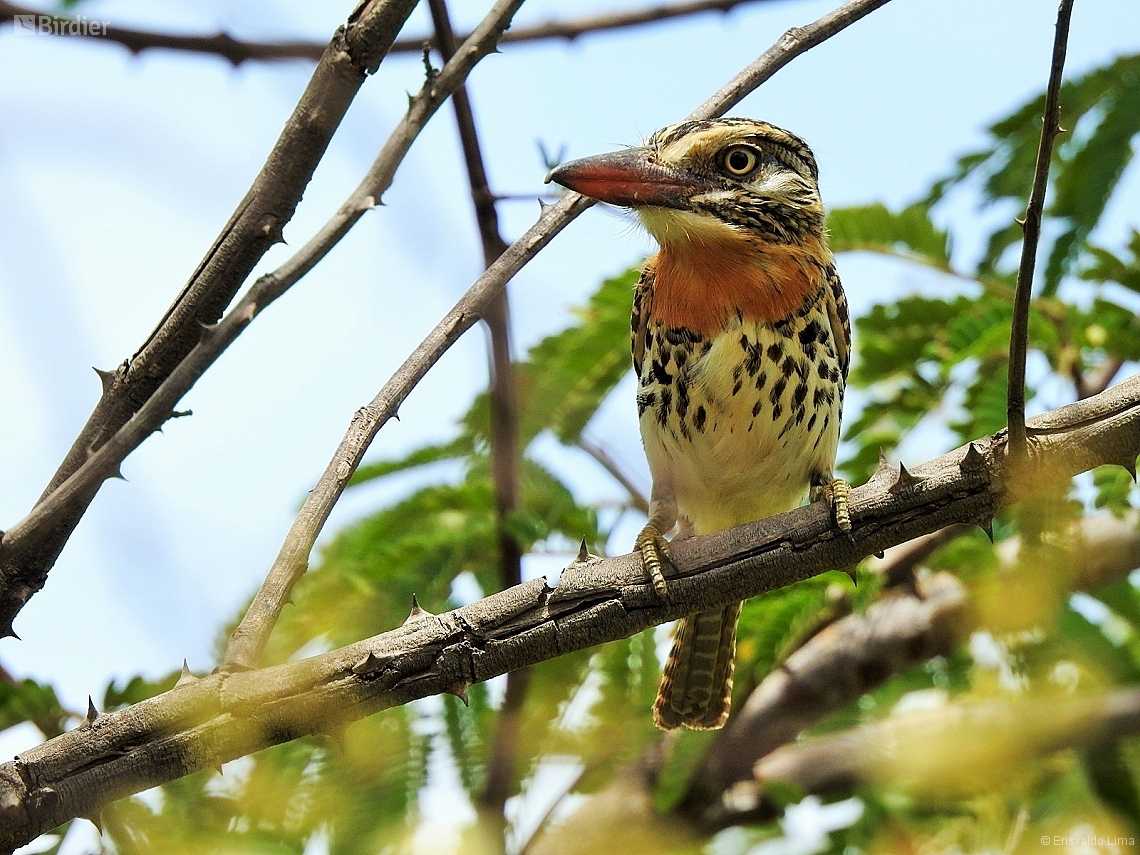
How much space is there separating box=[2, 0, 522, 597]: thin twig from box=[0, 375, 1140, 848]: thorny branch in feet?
1.57

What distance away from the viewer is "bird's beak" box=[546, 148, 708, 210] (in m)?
3.69

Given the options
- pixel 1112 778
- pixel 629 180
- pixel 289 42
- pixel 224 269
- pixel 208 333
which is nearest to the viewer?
pixel 208 333

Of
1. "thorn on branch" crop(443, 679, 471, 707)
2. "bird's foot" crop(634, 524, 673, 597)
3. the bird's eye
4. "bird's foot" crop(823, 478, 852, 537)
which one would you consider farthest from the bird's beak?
"thorn on branch" crop(443, 679, 471, 707)

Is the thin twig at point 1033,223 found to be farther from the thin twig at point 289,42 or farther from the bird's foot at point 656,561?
A: the thin twig at point 289,42

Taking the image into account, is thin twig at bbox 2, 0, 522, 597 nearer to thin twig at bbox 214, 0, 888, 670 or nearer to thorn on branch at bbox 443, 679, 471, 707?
thin twig at bbox 214, 0, 888, 670

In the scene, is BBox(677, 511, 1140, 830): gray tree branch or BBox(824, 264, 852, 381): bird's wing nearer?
BBox(824, 264, 852, 381): bird's wing

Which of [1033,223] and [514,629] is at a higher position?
[1033,223]

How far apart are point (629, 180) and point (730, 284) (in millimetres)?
573

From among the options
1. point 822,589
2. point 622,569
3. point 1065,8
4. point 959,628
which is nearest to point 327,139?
point 622,569

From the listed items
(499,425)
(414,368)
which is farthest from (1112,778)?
(414,368)

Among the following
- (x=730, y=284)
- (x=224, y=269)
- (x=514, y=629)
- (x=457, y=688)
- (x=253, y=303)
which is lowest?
(x=457, y=688)

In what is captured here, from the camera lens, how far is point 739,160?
455 cm

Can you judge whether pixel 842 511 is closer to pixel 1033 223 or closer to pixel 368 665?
pixel 1033 223

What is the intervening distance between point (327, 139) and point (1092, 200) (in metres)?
3.20
